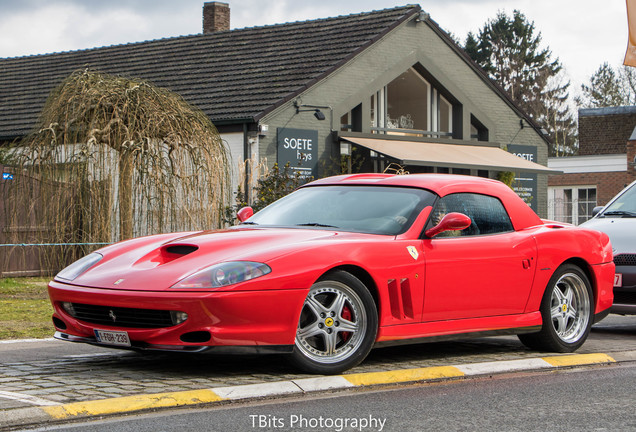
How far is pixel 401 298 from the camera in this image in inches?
268

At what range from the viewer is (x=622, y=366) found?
7.64 metres

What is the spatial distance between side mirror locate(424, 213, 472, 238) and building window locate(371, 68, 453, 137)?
18.7 metres

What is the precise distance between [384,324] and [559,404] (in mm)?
1374

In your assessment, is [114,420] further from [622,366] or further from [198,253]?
[622,366]

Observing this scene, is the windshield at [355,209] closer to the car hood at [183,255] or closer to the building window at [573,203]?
the car hood at [183,255]

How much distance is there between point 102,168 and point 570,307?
9.67m

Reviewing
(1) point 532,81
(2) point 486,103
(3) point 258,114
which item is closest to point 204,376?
(3) point 258,114

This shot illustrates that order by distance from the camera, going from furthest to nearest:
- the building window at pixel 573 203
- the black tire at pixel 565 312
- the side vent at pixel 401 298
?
the building window at pixel 573 203
the black tire at pixel 565 312
the side vent at pixel 401 298

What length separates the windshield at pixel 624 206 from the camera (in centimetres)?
1066

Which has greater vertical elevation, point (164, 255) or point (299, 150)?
point (299, 150)

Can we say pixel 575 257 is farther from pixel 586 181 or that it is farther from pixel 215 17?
pixel 586 181

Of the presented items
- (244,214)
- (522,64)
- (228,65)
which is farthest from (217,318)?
(522,64)

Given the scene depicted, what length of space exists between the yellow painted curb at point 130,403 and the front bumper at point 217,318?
0.41m

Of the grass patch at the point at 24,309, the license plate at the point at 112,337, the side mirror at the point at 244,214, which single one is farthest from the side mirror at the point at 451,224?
the grass patch at the point at 24,309
